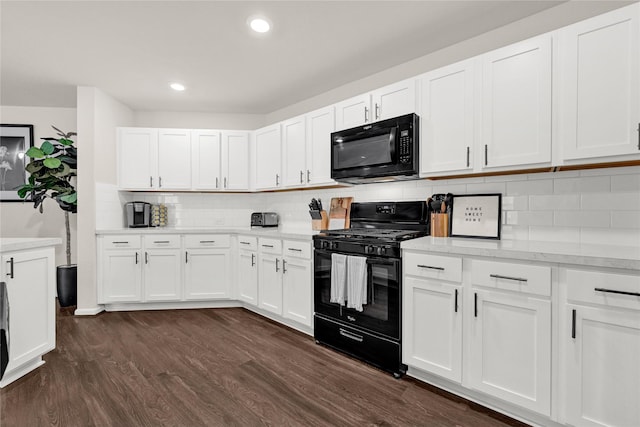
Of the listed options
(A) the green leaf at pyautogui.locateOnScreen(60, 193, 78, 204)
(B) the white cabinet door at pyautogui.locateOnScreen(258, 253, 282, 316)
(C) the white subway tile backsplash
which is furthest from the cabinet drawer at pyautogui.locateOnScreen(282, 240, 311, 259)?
(A) the green leaf at pyautogui.locateOnScreen(60, 193, 78, 204)

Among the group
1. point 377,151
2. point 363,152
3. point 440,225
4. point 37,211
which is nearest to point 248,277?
point 363,152

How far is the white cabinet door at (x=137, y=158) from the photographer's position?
4.02 m

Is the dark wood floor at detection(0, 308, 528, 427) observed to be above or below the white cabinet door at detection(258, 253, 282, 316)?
below

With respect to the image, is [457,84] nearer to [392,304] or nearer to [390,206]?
[390,206]

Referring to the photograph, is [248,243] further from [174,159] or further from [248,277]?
[174,159]

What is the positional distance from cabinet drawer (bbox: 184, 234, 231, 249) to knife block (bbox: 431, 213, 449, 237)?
2361mm

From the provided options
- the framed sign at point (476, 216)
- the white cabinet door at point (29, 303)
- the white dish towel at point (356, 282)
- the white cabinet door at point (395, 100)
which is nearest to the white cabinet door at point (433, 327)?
the white dish towel at point (356, 282)

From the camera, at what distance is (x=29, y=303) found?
2.27 metres

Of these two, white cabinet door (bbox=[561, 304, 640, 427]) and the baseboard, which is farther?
the baseboard

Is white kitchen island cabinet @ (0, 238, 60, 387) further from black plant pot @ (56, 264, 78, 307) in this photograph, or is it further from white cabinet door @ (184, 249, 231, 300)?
black plant pot @ (56, 264, 78, 307)

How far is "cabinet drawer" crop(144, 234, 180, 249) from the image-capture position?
374 cm

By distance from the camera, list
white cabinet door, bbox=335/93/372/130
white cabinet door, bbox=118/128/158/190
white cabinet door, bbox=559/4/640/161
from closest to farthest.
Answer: white cabinet door, bbox=559/4/640/161
white cabinet door, bbox=335/93/372/130
white cabinet door, bbox=118/128/158/190

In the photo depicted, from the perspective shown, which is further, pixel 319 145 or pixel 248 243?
pixel 248 243

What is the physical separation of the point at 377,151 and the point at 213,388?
209 cm
